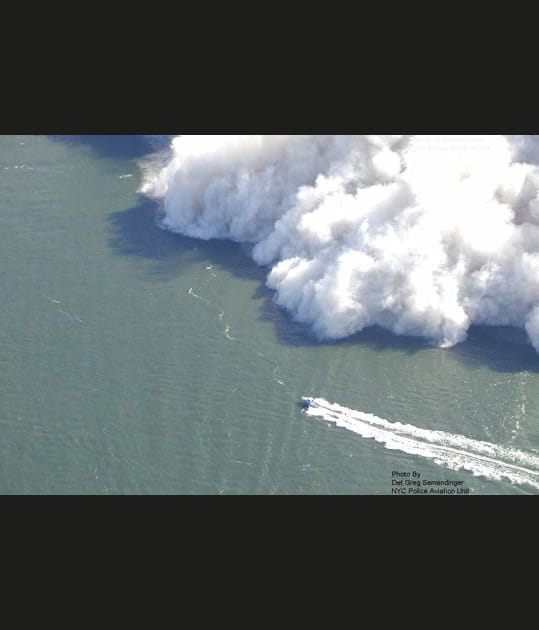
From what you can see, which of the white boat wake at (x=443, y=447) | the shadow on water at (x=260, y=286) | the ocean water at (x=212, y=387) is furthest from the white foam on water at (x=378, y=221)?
the white boat wake at (x=443, y=447)

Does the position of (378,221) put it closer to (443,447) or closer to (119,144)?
(443,447)

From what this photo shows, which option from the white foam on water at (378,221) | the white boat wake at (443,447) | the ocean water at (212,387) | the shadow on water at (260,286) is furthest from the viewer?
the white foam on water at (378,221)

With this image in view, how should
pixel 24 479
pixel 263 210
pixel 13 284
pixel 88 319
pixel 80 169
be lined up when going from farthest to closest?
pixel 80 169, pixel 263 210, pixel 13 284, pixel 88 319, pixel 24 479

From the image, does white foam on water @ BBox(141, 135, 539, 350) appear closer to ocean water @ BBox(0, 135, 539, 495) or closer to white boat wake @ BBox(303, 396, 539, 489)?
ocean water @ BBox(0, 135, 539, 495)

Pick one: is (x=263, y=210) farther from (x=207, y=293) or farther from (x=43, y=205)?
(x=43, y=205)

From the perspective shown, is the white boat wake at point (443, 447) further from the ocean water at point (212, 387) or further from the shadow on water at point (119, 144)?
the shadow on water at point (119, 144)

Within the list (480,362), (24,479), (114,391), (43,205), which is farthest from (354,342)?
(43,205)
